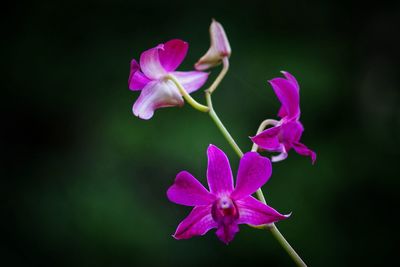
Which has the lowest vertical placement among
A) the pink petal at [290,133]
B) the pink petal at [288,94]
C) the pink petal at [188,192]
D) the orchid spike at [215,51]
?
the pink petal at [188,192]

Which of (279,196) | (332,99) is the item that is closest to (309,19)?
(332,99)

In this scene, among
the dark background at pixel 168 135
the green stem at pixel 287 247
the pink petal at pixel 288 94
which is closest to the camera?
the green stem at pixel 287 247

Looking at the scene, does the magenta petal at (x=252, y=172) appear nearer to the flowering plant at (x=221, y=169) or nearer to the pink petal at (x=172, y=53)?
the flowering plant at (x=221, y=169)

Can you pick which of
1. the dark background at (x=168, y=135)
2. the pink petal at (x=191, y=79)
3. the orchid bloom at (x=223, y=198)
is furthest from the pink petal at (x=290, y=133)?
the dark background at (x=168, y=135)

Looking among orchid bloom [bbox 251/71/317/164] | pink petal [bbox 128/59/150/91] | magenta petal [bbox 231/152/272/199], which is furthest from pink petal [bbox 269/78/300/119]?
pink petal [bbox 128/59/150/91]

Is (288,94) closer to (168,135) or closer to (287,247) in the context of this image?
(287,247)

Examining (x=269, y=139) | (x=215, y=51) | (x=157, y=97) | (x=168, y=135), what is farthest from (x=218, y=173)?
(x=168, y=135)
